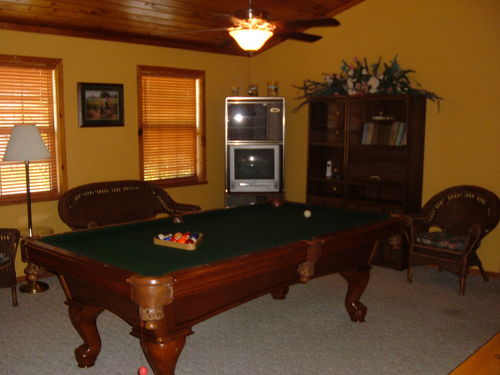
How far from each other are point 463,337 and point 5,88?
173 inches

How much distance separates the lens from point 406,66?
580 centimetres

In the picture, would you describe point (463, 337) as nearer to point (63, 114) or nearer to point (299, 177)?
point (299, 177)

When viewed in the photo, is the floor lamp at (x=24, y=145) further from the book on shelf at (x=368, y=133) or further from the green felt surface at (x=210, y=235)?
the book on shelf at (x=368, y=133)

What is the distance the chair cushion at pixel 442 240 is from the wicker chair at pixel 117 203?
220 cm

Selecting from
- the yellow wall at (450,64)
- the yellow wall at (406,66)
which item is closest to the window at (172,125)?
the yellow wall at (406,66)

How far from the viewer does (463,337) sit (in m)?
3.88

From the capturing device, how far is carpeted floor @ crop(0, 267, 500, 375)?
3.42 meters

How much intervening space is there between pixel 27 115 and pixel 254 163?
2588mm

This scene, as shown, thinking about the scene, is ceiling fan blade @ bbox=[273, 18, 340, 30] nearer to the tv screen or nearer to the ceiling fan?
the ceiling fan

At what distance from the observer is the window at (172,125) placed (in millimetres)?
6066

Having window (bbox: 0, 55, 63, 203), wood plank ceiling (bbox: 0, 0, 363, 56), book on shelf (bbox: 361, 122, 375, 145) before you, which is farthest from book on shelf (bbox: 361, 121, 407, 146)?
window (bbox: 0, 55, 63, 203)

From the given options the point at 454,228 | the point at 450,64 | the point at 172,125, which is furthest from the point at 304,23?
the point at 172,125

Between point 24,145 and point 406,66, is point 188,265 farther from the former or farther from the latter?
point 406,66

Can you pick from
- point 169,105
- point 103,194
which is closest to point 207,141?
point 169,105
